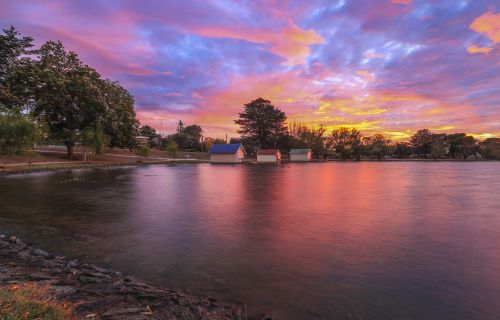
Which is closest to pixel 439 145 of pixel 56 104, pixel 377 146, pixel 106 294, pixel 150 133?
pixel 377 146

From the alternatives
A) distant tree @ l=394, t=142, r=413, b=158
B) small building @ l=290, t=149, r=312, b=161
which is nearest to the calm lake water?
small building @ l=290, t=149, r=312, b=161

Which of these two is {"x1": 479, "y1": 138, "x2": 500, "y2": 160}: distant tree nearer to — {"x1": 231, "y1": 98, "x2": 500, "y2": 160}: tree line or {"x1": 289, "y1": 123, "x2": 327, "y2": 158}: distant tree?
{"x1": 231, "y1": 98, "x2": 500, "y2": 160}: tree line

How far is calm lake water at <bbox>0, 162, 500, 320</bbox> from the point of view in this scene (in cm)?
644

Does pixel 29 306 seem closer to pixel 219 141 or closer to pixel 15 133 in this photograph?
pixel 15 133

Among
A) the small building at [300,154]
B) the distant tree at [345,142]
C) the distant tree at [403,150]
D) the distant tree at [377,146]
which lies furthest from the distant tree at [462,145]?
the small building at [300,154]

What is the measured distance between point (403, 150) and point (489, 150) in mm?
38327

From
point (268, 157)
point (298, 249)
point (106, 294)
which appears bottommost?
point (298, 249)

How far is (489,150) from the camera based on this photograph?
142m

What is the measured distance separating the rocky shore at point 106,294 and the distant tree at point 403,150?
159087 mm

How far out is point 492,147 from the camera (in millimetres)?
142625

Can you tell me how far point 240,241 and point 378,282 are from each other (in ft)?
15.8

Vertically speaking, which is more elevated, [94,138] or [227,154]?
[94,138]

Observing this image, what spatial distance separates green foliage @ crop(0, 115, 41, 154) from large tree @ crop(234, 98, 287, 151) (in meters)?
A: 85.9

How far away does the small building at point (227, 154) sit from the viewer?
294ft
